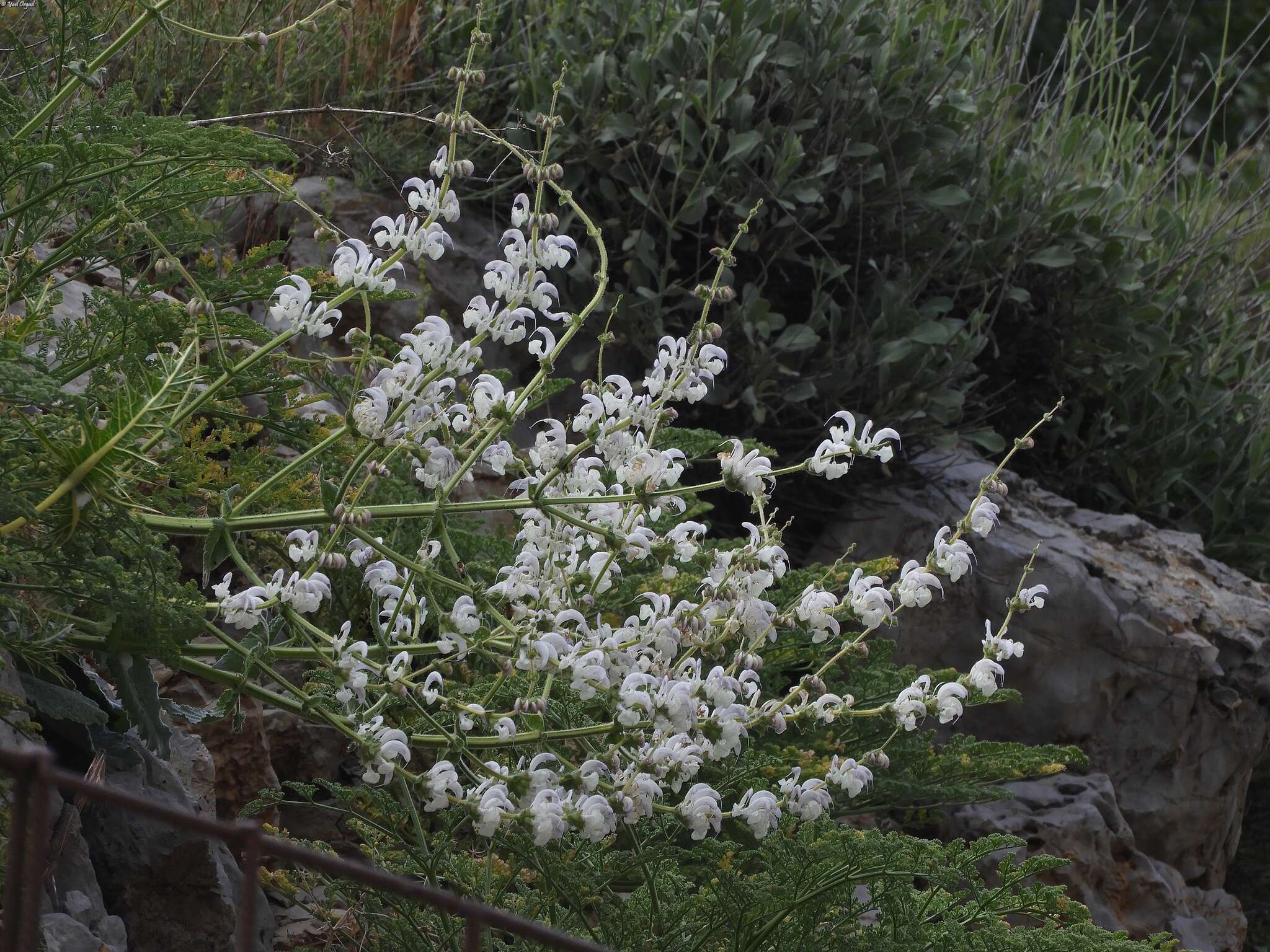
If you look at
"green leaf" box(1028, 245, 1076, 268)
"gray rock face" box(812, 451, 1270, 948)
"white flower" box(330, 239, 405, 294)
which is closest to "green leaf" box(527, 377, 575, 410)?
"white flower" box(330, 239, 405, 294)

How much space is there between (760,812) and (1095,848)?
2.19 m

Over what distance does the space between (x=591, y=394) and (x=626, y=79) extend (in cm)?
263

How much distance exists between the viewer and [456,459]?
226cm

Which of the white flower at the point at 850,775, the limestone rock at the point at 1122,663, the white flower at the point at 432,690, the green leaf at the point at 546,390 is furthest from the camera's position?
the limestone rock at the point at 1122,663

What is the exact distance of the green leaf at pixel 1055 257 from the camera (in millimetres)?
4621

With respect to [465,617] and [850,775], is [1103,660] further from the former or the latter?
[465,617]

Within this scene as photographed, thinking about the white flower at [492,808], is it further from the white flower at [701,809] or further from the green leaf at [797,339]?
the green leaf at [797,339]

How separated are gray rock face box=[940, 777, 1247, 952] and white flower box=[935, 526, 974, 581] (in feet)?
5.89

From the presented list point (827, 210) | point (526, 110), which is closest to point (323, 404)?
point (526, 110)

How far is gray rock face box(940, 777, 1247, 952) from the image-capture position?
370 cm

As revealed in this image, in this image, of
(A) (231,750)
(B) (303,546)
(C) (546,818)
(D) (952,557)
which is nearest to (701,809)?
(C) (546,818)

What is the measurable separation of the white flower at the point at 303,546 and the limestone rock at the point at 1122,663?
8.87ft

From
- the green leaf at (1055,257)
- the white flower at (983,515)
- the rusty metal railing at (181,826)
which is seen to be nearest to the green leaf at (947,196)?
the green leaf at (1055,257)

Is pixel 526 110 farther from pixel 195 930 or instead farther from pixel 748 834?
pixel 195 930
